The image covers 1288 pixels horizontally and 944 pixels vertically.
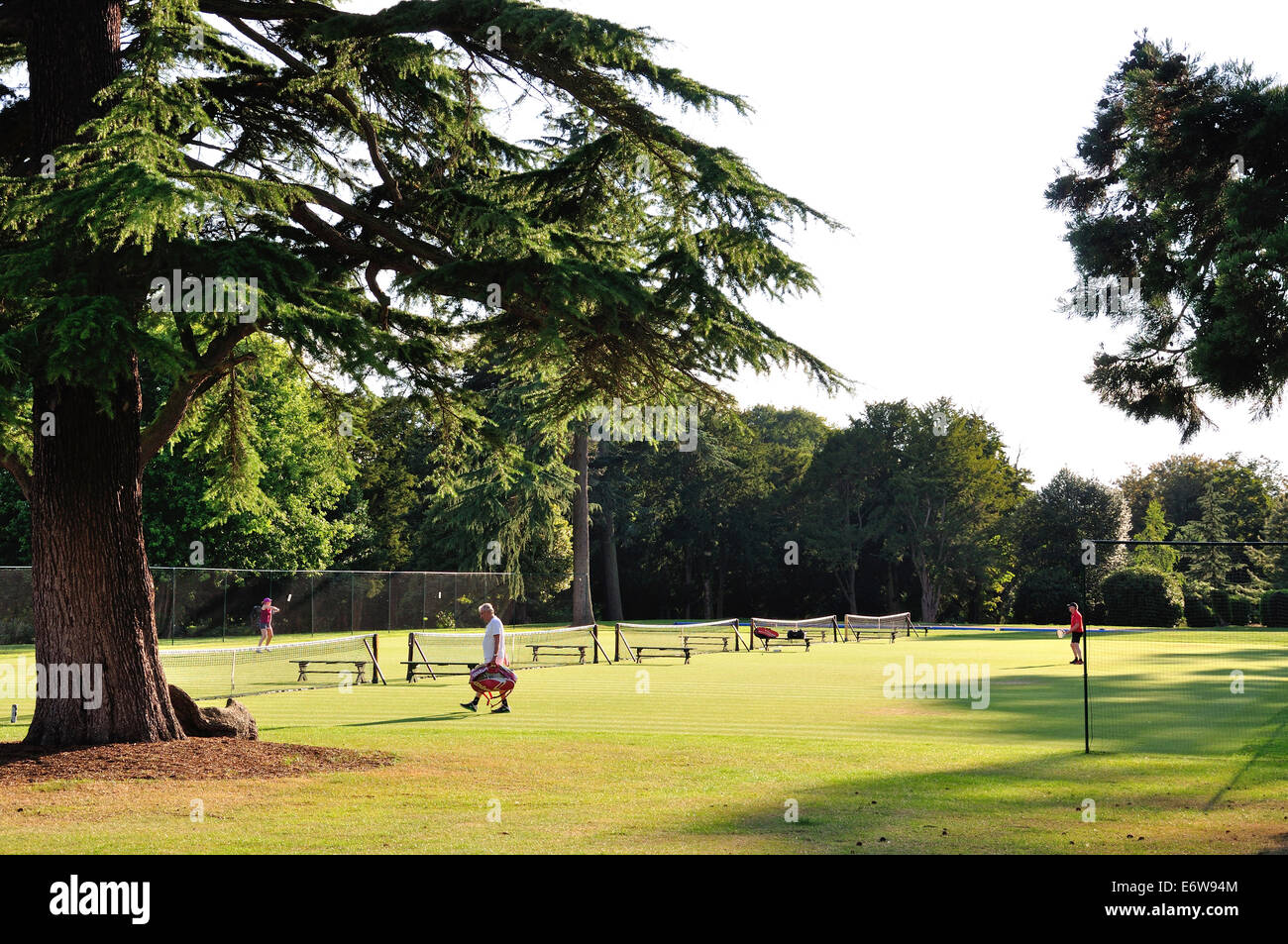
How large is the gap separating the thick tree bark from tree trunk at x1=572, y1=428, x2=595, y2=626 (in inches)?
1680

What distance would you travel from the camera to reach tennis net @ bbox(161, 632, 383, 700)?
2325 cm

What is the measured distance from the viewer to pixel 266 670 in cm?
2853

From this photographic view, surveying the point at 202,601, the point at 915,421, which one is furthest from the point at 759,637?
the point at 915,421

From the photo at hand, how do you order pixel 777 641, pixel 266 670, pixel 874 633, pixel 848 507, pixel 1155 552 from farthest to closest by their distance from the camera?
pixel 848 507
pixel 1155 552
pixel 874 633
pixel 777 641
pixel 266 670

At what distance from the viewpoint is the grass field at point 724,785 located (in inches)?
336

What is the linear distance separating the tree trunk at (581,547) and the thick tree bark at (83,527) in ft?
140

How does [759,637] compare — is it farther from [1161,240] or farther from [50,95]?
[50,95]

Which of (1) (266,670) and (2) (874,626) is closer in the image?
(1) (266,670)

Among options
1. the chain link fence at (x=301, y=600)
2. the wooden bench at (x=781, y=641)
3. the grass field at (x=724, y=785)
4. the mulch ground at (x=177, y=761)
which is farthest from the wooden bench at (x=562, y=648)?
the mulch ground at (x=177, y=761)

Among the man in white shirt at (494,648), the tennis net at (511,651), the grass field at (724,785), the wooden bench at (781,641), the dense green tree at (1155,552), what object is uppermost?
the dense green tree at (1155,552)

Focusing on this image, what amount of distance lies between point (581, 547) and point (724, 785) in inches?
1802

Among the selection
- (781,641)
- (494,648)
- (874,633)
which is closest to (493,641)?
(494,648)

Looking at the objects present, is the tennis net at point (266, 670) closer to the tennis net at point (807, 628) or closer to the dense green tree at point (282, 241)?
the dense green tree at point (282, 241)

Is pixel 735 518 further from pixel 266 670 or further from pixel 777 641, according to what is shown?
pixel 266 670
